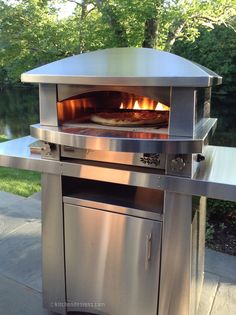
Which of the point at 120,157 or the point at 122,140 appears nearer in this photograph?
the point at 122,140

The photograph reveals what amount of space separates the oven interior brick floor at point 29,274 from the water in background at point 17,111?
800cm

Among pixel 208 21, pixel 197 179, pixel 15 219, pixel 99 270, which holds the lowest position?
pixel 15 219

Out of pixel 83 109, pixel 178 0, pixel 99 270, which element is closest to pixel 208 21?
pixel 178 0

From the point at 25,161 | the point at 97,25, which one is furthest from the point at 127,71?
the point at 97,25

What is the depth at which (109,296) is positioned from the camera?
189 cm

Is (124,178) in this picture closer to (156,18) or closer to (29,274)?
(29,274)

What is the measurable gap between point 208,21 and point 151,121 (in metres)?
3.25

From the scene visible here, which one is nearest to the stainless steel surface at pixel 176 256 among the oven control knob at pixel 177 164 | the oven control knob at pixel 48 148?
the oven control knob at pixel 177 164

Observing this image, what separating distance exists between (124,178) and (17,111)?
16.8 meters

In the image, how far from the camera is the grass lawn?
432cm

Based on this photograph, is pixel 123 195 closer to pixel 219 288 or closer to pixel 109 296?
pixel 109 296

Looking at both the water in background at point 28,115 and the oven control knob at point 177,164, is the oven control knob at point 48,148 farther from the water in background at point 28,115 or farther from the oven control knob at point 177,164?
the water in background at point 28,115

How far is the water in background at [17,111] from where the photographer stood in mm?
12742

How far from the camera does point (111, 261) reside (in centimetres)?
183
